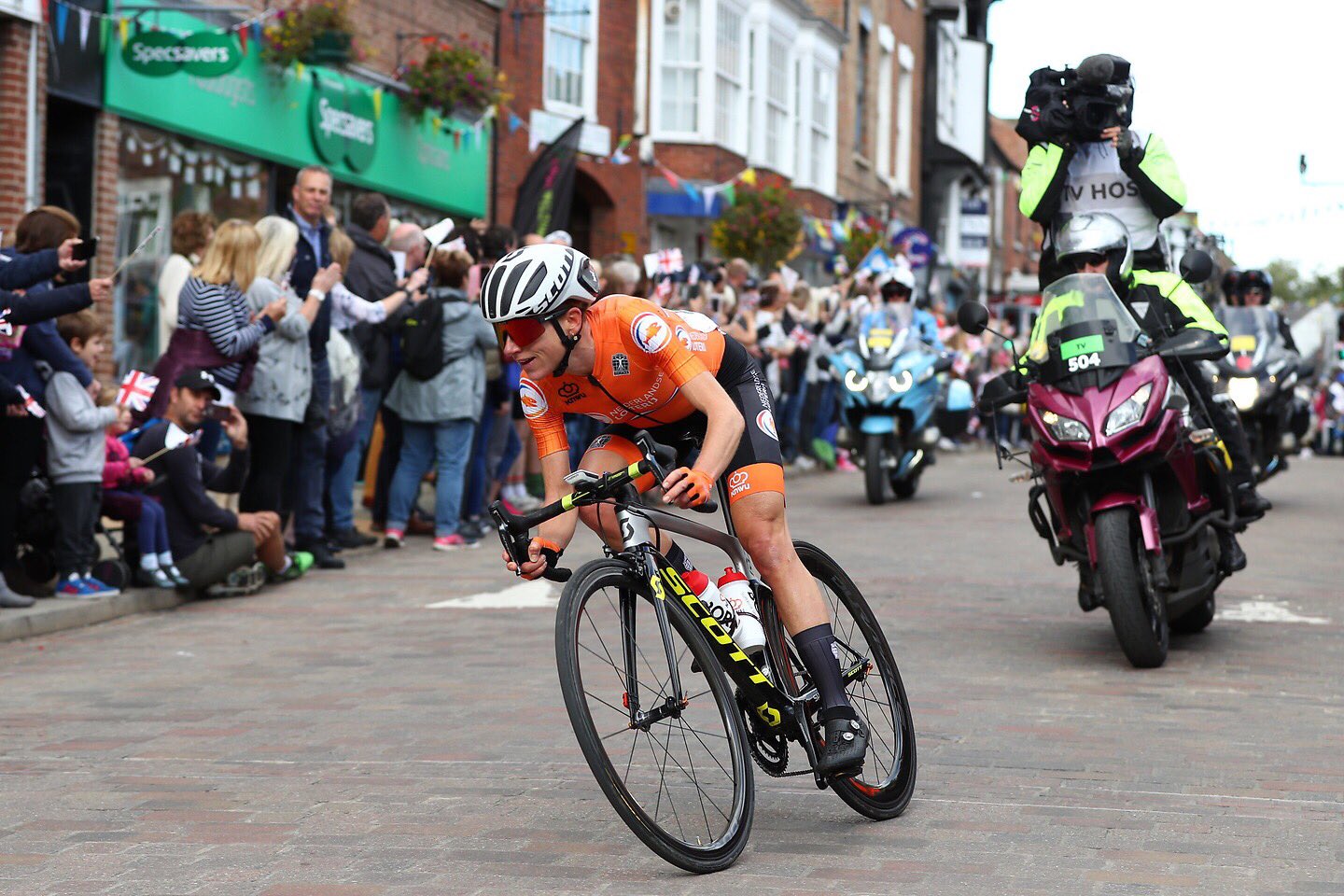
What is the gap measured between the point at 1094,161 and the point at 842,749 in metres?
4.55

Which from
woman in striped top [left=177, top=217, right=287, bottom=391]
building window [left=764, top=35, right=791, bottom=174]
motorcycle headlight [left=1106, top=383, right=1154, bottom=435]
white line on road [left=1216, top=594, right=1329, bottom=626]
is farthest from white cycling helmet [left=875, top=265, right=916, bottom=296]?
building window [left=764, top=35, right=791, bottom=174]

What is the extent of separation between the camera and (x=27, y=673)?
821 cm

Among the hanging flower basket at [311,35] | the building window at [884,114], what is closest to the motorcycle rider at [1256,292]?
the hanging flower basket at [311,35]

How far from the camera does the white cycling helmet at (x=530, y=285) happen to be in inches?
192

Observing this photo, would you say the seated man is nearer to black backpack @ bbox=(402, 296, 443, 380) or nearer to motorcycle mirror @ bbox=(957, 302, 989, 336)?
black backpack @ bbox=(402, 296, 443, 380)

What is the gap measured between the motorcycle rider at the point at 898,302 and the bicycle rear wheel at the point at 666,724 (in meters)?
12.5

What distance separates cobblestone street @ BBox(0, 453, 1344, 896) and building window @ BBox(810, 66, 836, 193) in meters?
25.5

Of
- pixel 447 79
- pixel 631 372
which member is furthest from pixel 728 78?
pixel 631 372

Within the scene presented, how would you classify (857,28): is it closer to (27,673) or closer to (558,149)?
(558,149)

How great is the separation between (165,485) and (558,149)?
1293 cm

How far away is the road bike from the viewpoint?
187 inches

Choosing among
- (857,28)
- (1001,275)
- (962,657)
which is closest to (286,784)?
(962,657)

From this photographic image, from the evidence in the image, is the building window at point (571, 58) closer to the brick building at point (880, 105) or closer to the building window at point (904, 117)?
the brick building at point (880, 105)

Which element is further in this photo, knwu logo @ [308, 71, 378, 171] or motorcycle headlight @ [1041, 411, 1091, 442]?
knwu logo @ [308, 71, 378, 171]
